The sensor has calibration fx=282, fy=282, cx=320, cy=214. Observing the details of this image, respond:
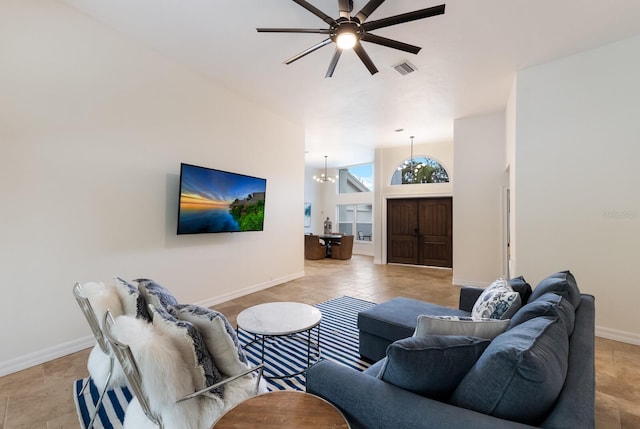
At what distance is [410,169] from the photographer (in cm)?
824

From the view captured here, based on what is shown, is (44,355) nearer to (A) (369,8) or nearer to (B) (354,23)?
(B) (354,23)

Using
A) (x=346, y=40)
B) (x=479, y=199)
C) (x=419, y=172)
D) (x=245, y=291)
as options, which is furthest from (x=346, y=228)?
(x=346, y=40)

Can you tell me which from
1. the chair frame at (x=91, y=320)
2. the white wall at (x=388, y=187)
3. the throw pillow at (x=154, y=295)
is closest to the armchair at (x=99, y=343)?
the chair frame at (x=91, y=320)

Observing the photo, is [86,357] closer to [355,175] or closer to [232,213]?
[232,213]

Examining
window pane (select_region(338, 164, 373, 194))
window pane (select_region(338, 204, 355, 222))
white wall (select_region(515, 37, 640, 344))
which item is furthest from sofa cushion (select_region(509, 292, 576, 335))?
window pane (select_region(338, 204, 355, 222))

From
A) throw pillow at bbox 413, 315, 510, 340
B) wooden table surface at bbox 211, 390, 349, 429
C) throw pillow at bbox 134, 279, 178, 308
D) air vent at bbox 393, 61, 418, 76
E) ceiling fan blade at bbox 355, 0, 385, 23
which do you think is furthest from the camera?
air vent at bbox 393, 61, 418, 76

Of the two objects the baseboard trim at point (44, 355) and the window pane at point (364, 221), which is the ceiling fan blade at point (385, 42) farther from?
the window pane at point (364, 221)

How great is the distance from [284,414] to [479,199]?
5710 millimetres

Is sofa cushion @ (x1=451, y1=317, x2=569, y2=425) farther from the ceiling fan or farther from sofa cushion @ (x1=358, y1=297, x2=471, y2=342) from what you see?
the ceiling fan

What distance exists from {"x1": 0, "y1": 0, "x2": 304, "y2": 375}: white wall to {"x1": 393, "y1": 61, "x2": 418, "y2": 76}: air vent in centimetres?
257

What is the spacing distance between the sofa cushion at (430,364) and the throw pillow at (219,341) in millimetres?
794

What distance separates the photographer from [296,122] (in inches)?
231

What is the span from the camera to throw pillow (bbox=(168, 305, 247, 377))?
4.82ft

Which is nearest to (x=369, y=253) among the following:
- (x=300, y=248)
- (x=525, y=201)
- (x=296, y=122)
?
(x=300, y=248)
